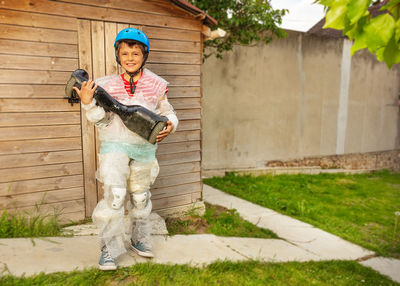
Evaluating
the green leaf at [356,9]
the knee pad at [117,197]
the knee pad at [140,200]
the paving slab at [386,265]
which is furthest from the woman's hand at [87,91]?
the paving slab at [386,265]

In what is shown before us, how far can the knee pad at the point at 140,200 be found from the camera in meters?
3.02

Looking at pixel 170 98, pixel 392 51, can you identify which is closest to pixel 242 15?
pixel 170 98

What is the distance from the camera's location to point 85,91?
257 centimetres

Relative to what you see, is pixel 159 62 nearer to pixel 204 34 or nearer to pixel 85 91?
pixel 204 34

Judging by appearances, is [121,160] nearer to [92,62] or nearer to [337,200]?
[92,62]

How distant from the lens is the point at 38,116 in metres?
Answer: 3.70

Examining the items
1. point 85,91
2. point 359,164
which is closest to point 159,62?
point 85,91

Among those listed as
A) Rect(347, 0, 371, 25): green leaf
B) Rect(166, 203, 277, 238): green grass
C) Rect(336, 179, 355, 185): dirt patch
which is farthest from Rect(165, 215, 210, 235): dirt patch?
Rect(336, 179, 355, 185): dirt patch

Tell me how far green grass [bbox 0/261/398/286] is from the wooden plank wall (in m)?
1.27

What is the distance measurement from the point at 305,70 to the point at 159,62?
599 centimetres

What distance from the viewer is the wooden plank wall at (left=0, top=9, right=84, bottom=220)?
353 centimetres

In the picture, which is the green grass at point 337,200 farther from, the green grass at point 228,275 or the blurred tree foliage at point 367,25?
the blurred tree foliage at point 367,25

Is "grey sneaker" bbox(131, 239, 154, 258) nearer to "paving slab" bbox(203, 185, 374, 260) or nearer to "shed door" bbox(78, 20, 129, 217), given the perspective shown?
"shed door" bbox(78, 20, 129, 217)

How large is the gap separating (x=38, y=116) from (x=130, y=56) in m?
1.53
